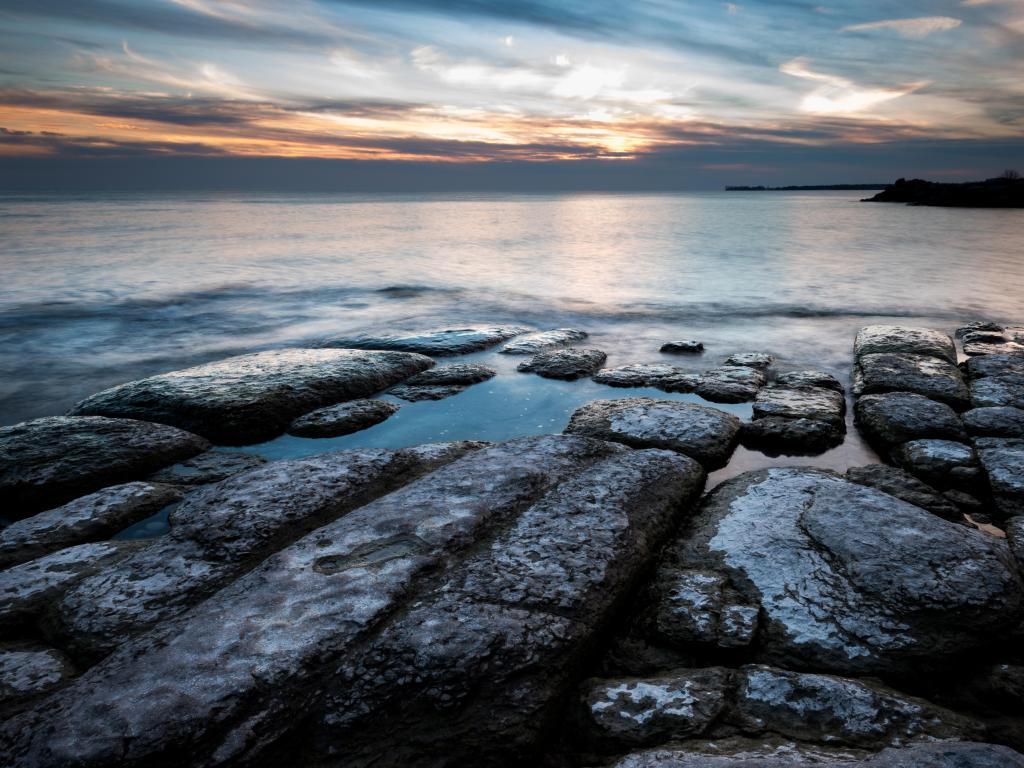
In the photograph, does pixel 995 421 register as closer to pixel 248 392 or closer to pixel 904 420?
pixel 904 420

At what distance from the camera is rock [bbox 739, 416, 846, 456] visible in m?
4.75

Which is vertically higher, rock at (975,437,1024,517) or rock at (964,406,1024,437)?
rock at (964,406,1024,437)

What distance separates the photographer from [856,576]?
2.65m

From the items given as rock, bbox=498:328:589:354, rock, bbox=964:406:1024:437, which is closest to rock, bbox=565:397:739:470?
rock, bbox=964:406:1024:437

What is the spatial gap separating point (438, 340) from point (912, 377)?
5.27 meters

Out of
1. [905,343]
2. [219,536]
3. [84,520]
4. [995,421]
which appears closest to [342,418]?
[84,520]

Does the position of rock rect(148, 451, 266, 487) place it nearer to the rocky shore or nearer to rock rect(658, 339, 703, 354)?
the rocky shore

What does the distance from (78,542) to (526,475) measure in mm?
2393

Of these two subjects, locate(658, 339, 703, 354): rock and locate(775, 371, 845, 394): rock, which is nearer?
locate(775, 371, 845, 394): rock

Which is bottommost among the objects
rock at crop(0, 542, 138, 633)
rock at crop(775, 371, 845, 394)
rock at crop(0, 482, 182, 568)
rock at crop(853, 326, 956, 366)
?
rock at crop(0, 482, 182, 568)

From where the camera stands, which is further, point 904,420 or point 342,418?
point 342,418

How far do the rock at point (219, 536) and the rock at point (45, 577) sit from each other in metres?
0.14

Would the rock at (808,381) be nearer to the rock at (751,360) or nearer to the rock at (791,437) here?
the rock at (751,360)

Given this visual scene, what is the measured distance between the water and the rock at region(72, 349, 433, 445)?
413mm
